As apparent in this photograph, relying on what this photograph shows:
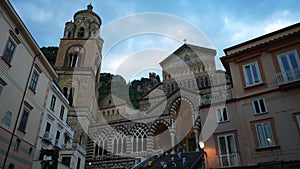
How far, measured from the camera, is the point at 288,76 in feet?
41.9

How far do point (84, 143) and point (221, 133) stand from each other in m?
21.7

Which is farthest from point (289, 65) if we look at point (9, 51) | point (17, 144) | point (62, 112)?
point (62, 112)

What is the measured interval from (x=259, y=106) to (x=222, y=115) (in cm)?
226

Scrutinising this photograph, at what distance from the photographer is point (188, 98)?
24.8 metres

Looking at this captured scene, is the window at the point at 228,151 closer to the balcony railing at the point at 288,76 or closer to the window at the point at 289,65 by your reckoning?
the balcony railing at the point at 288,76

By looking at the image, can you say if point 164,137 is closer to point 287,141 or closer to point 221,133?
point 221,133

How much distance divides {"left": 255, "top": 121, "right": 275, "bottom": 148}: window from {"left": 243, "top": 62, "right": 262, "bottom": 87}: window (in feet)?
8.78

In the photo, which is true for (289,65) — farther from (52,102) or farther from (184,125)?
(52,102)

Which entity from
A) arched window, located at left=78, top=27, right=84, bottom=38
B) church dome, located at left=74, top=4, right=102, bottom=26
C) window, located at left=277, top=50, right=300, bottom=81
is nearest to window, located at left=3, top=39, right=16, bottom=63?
window, located at left=277, top=50, right=300, bottom=81

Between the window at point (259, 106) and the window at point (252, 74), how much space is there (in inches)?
46.1

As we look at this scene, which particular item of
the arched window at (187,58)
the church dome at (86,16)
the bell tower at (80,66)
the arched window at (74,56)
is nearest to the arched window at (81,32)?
the bell tower at (80,66)

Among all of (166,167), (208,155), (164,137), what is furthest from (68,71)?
(208,155)

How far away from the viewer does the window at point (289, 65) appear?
12609 millimetres

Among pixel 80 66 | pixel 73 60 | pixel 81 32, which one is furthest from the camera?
pixel 81 32
